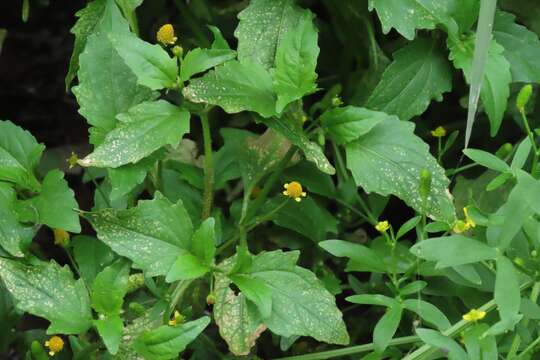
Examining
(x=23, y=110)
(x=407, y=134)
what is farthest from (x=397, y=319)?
(x=23, y=110)

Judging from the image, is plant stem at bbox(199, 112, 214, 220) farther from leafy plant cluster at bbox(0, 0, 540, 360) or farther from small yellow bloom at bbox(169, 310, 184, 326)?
small yellow bloom at bbox(169, 310, 184, 326)

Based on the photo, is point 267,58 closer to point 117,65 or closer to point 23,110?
point 117,65

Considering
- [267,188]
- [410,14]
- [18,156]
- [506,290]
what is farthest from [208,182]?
[506,290]

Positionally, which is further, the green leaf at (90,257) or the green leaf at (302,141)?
the green leaf at (90,257)

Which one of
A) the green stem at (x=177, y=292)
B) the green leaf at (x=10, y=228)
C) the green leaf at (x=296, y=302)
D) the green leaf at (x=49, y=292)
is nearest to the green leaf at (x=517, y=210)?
the green leaf at (x=296, y=302)

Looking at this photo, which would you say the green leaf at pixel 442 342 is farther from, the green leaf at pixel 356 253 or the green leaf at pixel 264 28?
the green leaf at pixel 264 28

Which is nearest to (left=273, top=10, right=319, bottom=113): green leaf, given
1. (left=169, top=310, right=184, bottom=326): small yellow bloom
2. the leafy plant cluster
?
the leafy plant cluster
